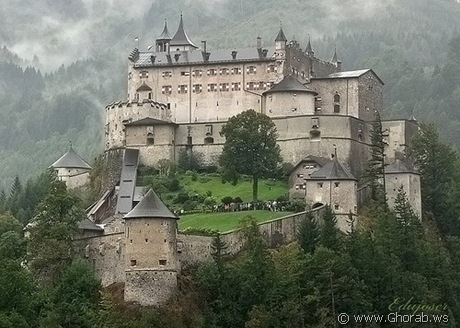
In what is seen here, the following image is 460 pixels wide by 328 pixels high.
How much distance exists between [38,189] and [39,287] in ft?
124

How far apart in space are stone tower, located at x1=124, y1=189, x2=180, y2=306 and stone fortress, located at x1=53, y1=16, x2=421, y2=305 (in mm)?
61

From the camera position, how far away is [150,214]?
7056 centimetres

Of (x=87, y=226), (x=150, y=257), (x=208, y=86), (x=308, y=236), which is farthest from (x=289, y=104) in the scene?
(x=150, y=257)

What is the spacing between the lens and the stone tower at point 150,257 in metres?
69.9

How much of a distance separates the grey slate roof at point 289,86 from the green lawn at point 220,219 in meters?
16.8

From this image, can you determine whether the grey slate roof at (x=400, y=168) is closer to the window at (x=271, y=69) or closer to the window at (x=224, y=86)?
the window at (x=271, y=69)

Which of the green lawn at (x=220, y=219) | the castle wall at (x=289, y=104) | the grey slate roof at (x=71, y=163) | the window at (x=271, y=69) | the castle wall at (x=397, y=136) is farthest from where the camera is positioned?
the window at (x=271, y=69)

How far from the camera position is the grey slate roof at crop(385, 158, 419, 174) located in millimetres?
88125

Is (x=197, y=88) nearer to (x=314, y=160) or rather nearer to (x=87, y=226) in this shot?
(x=314, y=160)

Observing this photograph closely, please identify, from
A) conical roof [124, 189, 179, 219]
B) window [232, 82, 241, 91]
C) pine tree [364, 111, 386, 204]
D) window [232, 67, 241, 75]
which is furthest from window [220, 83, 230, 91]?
conical roof [124, 189, 179, 219]

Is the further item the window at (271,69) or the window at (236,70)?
the window at (236,70)

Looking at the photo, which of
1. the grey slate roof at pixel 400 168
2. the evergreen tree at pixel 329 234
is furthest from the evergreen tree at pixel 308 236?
the grey slate roof at pixel 400 168

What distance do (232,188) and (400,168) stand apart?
13.4 meters

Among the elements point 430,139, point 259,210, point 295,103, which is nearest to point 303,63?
point 295,103
